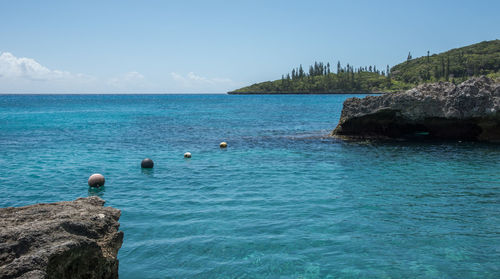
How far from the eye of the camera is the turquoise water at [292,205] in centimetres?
916

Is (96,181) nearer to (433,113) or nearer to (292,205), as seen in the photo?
(292,205)

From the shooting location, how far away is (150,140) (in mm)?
32812

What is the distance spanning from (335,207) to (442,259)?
4.46m

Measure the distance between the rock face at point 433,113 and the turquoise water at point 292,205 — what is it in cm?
216

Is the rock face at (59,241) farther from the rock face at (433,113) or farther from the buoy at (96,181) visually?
the rock face at (433,113)

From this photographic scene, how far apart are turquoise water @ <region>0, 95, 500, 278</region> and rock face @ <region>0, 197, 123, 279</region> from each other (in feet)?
7.25

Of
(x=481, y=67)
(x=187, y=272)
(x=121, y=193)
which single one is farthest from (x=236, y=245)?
(x=481, y=67)

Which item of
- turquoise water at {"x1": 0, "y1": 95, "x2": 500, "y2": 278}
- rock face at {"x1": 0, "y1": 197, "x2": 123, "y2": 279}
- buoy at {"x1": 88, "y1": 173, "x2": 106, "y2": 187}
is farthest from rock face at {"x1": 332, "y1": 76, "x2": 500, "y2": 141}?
rock face at {"x1": 0, "y1": 197, "x2": 123, "y2": 279}

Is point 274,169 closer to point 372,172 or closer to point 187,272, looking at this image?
point 372,172

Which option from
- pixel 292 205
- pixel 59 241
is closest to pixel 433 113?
pixel 292 205

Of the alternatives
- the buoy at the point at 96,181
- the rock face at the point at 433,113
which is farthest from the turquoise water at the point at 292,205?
the rock face at the point at 433,113

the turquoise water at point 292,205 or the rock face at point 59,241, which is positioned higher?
the rock face at point 59,241

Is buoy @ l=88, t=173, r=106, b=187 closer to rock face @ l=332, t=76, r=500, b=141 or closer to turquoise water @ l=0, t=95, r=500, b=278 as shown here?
turquoise water @ l=0, t=95, r=500, b=278

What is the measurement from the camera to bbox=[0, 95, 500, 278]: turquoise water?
916 centimetres
